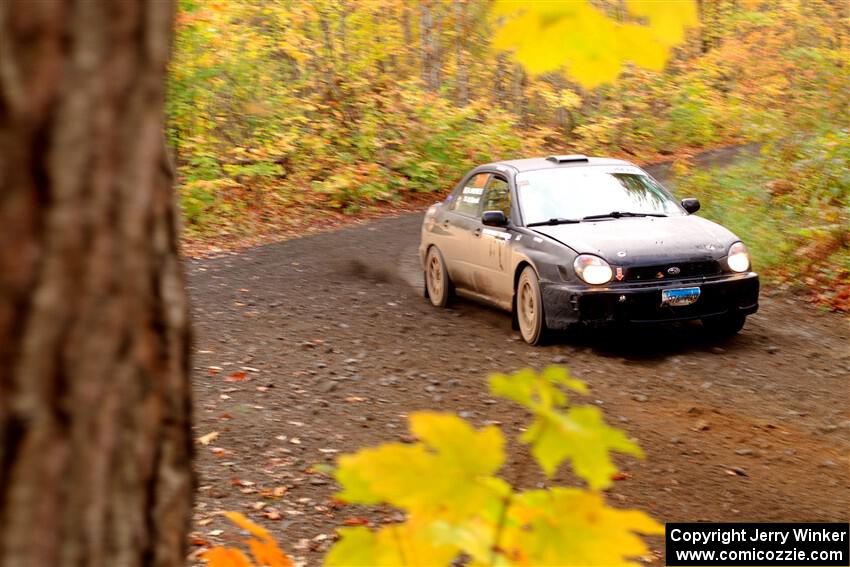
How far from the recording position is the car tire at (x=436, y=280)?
11.5 m

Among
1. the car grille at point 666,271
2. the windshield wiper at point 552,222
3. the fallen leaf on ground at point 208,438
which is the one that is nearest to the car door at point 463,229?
the windshield wiper at point 552,222

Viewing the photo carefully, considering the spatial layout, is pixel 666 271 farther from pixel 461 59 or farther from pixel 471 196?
pixel 461 59

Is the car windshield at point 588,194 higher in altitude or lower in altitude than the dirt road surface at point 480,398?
higher

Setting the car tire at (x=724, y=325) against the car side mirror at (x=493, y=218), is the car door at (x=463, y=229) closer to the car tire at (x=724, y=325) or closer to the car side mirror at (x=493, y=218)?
the car side mirror at (x=493, y=218)

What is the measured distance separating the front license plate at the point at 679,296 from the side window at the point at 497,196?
76.3 inches

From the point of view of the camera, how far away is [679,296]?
888 centimetres

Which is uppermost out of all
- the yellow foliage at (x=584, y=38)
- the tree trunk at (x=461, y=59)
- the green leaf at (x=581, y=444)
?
the yellow foliage at (x=584, y=38)

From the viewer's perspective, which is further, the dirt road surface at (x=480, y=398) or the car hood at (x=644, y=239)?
the car hood at (x=644, y=239)

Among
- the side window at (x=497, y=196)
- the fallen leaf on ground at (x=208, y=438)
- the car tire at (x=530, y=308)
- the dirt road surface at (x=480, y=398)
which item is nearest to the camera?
the dirt road surface at (x=480, y=398)

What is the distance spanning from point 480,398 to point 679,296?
2224 mm

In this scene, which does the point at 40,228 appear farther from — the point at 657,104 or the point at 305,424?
the point at 657,104

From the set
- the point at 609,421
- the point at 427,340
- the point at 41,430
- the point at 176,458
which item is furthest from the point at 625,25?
the point at 427,340

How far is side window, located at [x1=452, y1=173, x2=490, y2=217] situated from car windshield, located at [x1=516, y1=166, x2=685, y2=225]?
0.70m

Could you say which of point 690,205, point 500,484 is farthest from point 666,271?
point 500,484
